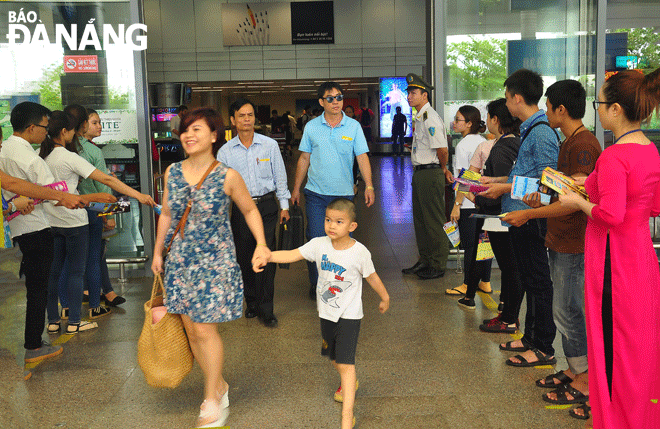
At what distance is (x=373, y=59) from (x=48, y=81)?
47.8 feet

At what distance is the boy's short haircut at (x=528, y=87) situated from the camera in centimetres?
393

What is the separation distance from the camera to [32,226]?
420 centimetres

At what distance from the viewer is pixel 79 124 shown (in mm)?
5406

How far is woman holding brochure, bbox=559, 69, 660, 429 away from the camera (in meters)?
2.66

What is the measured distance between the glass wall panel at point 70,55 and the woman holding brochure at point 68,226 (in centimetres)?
151

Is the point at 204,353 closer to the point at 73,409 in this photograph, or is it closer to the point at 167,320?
the point at 167,320

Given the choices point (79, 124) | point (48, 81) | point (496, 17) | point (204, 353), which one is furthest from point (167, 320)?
point (496, 17)

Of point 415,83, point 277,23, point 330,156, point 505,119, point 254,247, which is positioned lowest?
point 254,247

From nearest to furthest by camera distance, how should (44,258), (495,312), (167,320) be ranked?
(167,320) < (44,258) < (495,312)

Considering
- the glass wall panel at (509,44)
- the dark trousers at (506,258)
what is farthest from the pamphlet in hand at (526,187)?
the glass wall panel at (509,44)

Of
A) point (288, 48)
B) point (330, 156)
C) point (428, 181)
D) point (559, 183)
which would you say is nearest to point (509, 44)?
point (428, 181)

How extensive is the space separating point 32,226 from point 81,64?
2.88 meters

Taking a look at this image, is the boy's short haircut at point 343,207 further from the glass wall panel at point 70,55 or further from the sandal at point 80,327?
the glass wall panel at point 70,55

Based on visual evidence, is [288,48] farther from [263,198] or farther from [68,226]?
[68,226]
